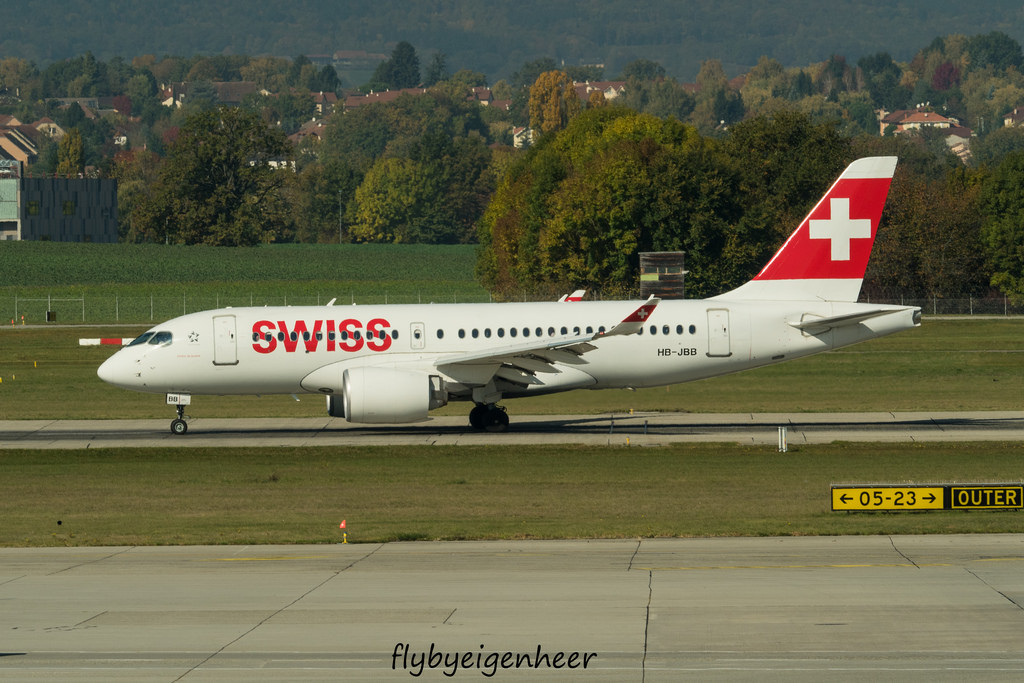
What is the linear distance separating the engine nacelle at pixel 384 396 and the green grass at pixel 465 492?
3.56 feet

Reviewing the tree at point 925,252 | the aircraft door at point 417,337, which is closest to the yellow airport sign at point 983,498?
the aircraft door at point 417,337

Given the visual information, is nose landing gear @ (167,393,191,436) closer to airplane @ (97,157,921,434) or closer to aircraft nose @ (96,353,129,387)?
airplane @ (97,157,921,434)

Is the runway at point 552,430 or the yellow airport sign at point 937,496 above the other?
the yellow airport sign at point 937,496

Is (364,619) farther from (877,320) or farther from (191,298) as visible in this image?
(191,298)

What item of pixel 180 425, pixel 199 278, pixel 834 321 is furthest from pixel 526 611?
pixel 199 278

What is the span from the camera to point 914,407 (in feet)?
154

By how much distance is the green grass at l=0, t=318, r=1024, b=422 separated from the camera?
Answer: 47719 mm

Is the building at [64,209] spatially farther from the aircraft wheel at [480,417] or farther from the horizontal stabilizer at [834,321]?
the horizontal stabilizer at [834,321]

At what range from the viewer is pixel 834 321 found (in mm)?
39844

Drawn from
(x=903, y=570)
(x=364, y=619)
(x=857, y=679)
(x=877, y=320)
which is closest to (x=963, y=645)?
(x=857, y=679)

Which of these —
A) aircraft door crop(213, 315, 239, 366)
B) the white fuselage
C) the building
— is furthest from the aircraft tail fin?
the building

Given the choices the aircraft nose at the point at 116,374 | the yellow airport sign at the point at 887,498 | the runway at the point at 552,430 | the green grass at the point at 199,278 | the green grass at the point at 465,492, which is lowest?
the green grass at the point at 465,492

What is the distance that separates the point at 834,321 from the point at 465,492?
1428 centimetres

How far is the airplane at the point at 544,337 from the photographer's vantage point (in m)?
40.3
